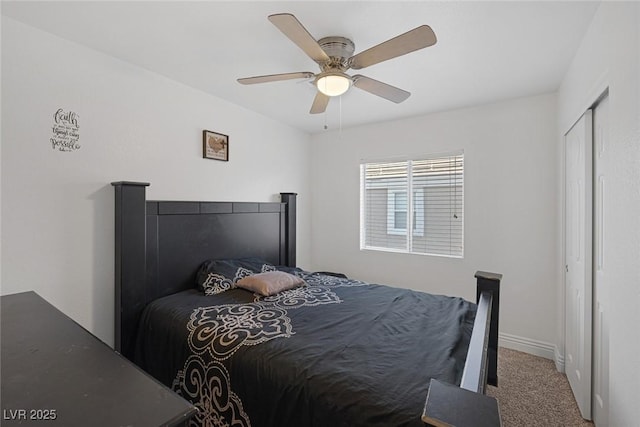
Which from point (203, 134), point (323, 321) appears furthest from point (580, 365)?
point (203, 134)

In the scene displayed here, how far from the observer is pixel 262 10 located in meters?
1.67

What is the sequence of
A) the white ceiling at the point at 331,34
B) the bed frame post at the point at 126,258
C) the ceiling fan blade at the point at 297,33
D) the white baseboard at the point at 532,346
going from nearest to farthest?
1. the ceiling fan blade at the point at 297,33
2. the white ceiling at the point at 331,34
3. the bed frame post at the point at 126,258
4. the white baseboard at the point at 532,346

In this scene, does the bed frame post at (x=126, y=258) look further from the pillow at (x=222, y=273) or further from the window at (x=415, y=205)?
the window at (x=415, y=205)

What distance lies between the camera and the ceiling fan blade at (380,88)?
6.51 ft

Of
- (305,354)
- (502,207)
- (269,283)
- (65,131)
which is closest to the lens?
(305,354)

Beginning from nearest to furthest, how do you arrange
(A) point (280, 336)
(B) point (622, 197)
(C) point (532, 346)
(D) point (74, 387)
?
(D) point (74, 387) → (B) point (622, 197) → (A) point (280, 336) → (C) point (532, 346)

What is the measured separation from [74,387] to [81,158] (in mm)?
1847

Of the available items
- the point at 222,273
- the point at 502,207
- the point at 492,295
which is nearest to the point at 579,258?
the point at 492,295

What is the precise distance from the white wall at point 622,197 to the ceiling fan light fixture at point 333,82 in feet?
4.27

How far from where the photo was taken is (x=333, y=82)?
192cm

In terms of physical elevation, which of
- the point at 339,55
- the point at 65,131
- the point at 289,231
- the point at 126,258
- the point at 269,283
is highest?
the point at 339,55

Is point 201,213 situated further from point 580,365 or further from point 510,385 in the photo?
point 580,365

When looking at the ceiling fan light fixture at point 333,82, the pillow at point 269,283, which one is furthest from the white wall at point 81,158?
the ceiling fan light fixture at point 333,82

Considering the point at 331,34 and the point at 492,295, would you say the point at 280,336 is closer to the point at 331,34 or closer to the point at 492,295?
the point at 492,295
